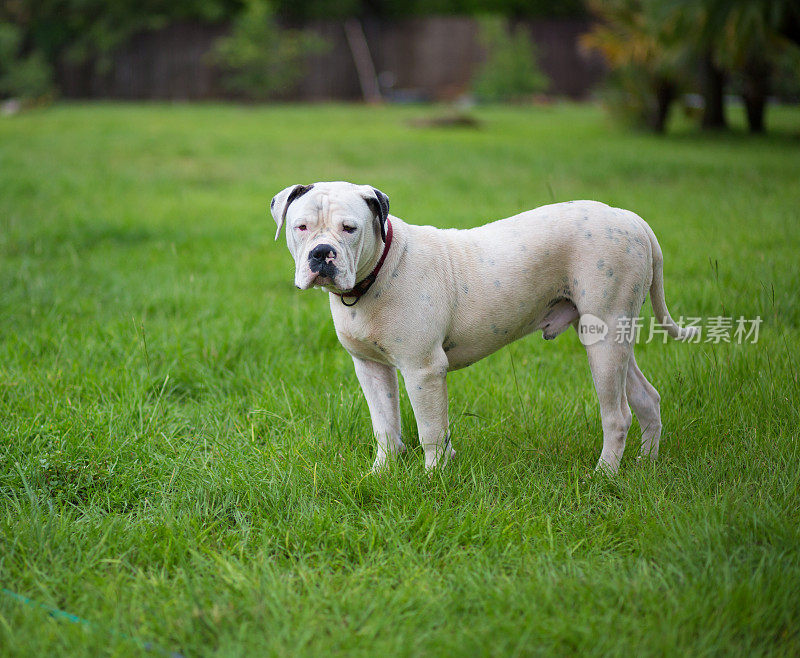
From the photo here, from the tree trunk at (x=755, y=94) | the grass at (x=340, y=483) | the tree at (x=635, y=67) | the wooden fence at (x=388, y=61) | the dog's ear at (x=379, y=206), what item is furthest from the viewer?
the wooden fence at (x=388, y=61)

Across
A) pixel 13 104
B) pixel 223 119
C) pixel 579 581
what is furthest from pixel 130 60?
pixel 579 581

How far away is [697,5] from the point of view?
8.26 meters

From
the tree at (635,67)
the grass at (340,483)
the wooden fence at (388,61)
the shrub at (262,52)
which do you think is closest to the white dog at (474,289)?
the grass at (340,483)

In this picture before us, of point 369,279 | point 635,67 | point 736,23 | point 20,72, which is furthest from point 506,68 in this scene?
point 369,279

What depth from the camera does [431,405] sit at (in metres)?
2.77

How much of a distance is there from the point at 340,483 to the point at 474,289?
2.95 ft

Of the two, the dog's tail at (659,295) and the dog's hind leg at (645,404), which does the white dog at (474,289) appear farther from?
the dog's hind leg at (645,404)

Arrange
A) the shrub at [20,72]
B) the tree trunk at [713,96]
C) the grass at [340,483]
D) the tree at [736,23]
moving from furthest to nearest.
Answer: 1. the shrub at [20,72]
2. the tree trunk at [713,96]
3. the tree at [736,23]
4. the grass at [340,483]

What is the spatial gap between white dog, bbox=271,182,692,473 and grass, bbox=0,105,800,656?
12.8 inches

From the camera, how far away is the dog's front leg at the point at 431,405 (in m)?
2.73

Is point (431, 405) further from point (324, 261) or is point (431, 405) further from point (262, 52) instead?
point (262, 52)

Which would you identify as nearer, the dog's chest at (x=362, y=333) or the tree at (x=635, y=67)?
the dog's chest at (x=362, y=333)

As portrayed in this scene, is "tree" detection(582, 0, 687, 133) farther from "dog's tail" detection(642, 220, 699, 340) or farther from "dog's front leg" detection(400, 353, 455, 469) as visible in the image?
"dog's front leg" detection(400, 353, 455, 469)

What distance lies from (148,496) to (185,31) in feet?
72.5
